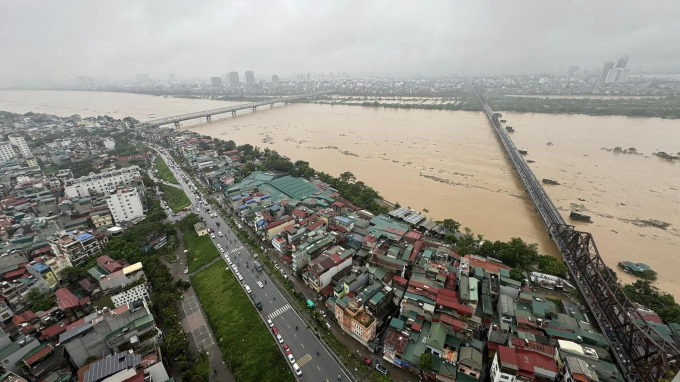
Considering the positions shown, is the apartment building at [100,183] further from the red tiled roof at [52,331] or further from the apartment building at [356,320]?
the apartment building at [356,320]

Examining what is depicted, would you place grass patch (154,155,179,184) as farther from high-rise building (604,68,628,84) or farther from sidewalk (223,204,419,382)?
high-rise building (604,68,628,84)

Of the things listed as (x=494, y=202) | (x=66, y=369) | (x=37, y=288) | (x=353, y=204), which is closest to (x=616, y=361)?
(x=494, y=202)

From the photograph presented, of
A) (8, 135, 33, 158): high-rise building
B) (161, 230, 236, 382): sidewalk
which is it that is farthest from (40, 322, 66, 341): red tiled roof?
(8, 135, 33, 158): high-rise building

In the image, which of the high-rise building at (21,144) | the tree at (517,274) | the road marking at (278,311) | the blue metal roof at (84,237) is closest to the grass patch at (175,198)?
the blue metal roof at (84,237)

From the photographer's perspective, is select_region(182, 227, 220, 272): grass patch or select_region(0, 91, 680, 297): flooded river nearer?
select_region(182, 227, 220, 272): grass patch

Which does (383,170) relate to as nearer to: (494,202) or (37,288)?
(494,202)

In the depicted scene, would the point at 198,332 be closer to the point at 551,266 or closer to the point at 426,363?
the point at 426,363
